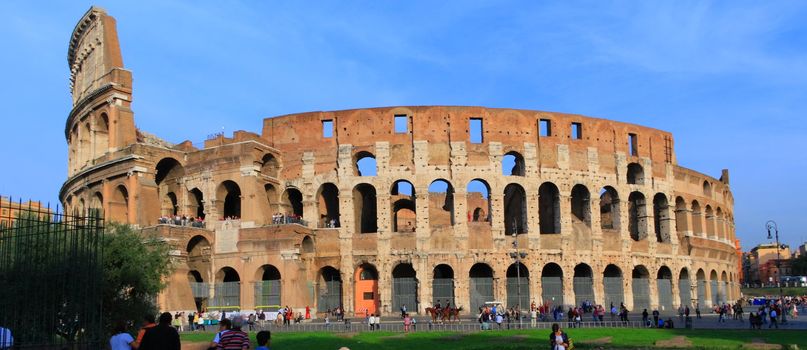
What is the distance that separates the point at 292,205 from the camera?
43.9 metres

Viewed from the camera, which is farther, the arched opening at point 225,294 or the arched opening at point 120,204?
the arched opening at point 120,204

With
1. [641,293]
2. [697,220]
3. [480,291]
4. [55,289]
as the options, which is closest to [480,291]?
[480,291]

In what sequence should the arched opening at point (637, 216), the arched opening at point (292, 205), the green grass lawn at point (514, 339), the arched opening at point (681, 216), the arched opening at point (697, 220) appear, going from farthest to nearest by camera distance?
1. the arched opening at point (697, 220)
2. the arched opening at point (681, 216)
3. the arched opening at point (637, 216)
4. the arched opening at point (292, 205)
5. the green grass lawn at point (514, 339)

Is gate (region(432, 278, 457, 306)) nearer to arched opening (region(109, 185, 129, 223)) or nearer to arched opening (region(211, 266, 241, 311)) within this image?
arched opening (region(211, 266, 241, 311))

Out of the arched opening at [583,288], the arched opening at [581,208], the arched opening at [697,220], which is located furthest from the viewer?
the arched opening at [697,220]

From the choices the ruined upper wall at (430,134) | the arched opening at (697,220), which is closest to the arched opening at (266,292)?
the ruined upper wall at (430,134)

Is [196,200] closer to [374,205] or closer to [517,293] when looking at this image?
[374,205]

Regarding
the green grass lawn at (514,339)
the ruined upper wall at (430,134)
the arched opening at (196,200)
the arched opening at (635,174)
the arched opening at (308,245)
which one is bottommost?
the green grass lawn at (514,339)

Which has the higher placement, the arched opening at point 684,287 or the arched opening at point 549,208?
the arched opening at point 549,208

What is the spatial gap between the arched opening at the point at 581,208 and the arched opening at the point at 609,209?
4.07 feet

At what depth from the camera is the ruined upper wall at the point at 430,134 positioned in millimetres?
40938

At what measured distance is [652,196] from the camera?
45.3 meters

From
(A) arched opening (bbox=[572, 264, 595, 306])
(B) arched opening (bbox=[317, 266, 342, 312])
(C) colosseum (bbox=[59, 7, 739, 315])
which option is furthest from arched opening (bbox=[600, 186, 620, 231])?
(B) arched opening (bbox=[317, 266, 342, 312])

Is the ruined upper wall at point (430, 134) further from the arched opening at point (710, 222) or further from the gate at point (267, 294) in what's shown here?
the arched opening at point (710, 222)
